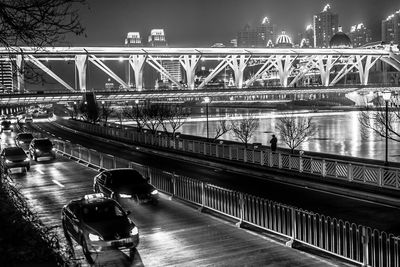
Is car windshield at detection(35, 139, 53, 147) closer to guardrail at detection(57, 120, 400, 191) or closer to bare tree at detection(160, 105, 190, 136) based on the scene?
guardrail at detection(57, 120, 400, 191)

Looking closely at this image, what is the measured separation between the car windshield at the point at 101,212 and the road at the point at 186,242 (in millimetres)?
868

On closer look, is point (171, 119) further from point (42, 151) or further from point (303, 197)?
point (303, 197)

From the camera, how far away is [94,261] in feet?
42.7

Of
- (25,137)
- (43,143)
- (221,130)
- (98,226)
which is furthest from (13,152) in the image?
(221,130)

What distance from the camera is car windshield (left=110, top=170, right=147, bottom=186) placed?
20.3 m

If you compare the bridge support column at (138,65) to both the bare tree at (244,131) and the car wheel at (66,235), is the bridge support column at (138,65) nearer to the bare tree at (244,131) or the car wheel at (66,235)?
the bare tree at (244,131)

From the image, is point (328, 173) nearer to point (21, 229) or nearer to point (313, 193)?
point (313, 193)

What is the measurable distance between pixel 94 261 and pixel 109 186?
7373mm

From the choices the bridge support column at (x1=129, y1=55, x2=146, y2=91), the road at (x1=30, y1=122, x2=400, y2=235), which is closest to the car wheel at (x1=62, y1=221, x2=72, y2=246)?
the road at (x1=30, y1=122, x2=400, y2=235)

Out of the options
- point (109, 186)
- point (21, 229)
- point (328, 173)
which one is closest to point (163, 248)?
point (21, 229)

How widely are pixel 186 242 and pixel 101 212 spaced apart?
247 centimetres

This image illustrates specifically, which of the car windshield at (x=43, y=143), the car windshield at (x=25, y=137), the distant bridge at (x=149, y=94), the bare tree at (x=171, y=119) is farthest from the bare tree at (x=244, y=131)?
the distant bridge at (x=149, y=94)

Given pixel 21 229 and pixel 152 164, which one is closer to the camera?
pixel 21 229

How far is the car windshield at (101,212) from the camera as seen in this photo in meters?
13.9
